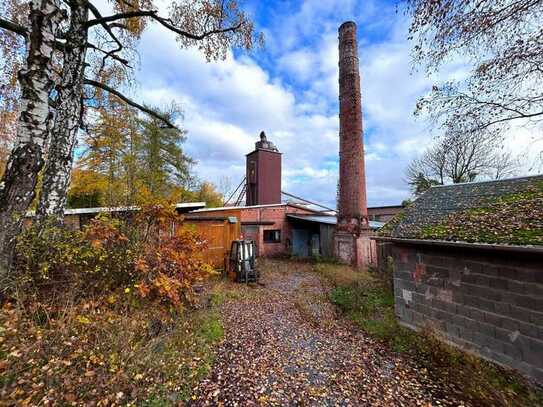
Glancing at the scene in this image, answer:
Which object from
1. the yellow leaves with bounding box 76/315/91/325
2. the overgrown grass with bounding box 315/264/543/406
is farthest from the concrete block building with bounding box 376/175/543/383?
the yellow leaves with bounding box 76/315/91/325

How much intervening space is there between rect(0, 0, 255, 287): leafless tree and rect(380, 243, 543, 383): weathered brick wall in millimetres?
6320

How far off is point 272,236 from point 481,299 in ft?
40.1

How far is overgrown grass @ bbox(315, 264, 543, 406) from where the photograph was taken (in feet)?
9.05

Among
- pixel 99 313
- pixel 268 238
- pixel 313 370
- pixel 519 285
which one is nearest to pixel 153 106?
pixel 268 238

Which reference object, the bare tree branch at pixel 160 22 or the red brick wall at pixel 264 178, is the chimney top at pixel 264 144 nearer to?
the red brick wall at pixel 264 178

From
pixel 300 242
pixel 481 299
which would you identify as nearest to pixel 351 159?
pixel 300 242

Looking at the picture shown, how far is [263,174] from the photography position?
17781 mm

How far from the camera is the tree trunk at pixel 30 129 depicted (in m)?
2.76

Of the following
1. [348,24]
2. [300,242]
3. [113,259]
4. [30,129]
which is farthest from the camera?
[300,242]

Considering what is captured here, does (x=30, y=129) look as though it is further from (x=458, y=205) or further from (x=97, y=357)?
(x=458, y=205)

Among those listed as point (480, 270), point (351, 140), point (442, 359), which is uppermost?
point (351, 140)

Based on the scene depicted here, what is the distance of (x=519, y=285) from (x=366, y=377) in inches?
97.2

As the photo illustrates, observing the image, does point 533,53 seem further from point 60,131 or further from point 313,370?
point 60,131

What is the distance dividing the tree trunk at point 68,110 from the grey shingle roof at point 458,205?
6.58 metres
